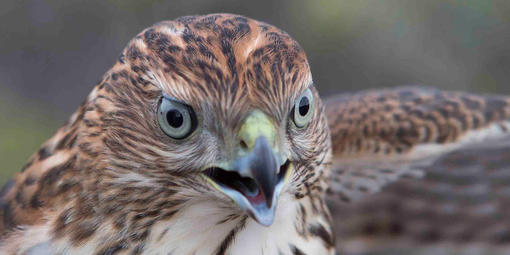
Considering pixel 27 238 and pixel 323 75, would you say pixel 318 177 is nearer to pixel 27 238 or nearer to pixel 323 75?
pixel 27 238

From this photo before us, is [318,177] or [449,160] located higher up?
[318,177]

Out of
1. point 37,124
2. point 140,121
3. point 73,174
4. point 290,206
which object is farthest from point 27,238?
point 37,124

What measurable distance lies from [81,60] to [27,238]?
472cm

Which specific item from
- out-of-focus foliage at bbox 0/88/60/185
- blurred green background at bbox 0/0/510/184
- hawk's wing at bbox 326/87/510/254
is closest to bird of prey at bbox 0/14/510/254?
hawk's wing at bbox 326/87/510/254

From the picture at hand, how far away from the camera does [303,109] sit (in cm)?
204

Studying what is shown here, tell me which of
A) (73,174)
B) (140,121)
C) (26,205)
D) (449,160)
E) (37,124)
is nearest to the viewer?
(140,121)

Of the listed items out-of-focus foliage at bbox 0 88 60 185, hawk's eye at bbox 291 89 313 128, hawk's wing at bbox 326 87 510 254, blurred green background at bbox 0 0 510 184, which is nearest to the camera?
hawk's eye at bbox 291 89 313 128

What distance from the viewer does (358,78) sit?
674 cm

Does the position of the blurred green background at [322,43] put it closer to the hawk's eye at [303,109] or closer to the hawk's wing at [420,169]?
the hawk's wing at [420,169]

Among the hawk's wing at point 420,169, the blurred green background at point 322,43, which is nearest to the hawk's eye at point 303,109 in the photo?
the hawk's wing at point 420,169

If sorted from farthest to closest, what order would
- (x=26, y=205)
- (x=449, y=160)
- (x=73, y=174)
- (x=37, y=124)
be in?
(x=37, y=124) < (x=449, y=160) < (x=26, y=205) < (x=73, y=174)

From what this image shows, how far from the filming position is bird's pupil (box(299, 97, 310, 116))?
2.03m

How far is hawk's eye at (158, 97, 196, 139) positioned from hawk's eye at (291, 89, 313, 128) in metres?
0.32

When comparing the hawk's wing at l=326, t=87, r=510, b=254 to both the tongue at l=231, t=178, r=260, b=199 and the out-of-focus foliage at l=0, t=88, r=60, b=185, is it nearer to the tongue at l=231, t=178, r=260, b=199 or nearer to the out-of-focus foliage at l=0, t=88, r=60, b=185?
the tongue at l=231, t=178, r=260, b=199
